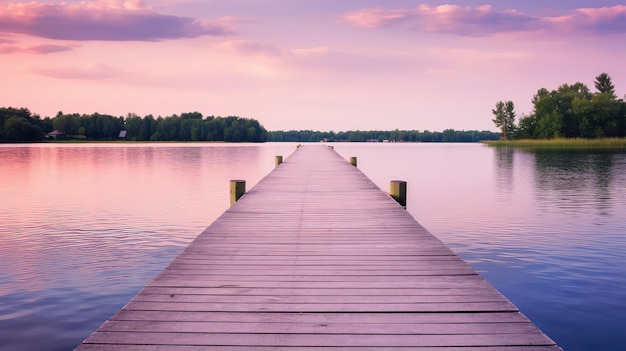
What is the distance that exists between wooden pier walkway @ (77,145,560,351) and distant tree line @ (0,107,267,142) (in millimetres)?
146268

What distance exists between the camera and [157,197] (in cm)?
2252

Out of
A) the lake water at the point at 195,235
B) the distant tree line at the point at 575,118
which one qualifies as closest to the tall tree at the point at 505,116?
the distant tree line at the point at 575,118

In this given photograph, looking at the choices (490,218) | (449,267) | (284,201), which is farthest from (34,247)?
(490,218)

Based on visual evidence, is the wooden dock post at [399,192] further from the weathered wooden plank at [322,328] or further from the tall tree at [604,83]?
the tall tree at [604,83]

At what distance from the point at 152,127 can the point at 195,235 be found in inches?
6222

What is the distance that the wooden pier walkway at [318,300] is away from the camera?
3.94 metres

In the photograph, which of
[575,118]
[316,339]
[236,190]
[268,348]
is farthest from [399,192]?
[575,118]

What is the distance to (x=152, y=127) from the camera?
16400 cm

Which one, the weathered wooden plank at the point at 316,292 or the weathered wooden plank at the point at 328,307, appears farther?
the weathered wooden plank at the point at 316,292

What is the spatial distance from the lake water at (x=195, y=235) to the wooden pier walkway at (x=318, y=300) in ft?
6.92

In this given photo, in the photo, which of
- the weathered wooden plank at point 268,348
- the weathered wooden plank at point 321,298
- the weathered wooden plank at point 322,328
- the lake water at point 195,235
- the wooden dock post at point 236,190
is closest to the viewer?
the weathered wooden plank at point 268,348

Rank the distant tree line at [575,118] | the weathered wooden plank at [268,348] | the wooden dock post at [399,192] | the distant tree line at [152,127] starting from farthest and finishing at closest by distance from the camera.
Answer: the distant tree line at [152,127] → the distant tree line at [575,118] → the wooden dock post at [399,192] → the weathered wooden plank at [268,348]

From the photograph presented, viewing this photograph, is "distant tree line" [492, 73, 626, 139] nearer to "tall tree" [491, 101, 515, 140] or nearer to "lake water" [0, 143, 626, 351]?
"tall tree" [491, 101, 515, 140]

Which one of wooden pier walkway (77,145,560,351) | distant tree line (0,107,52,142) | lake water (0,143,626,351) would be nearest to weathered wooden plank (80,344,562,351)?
wooden pier walkway (77,145,560,351)
